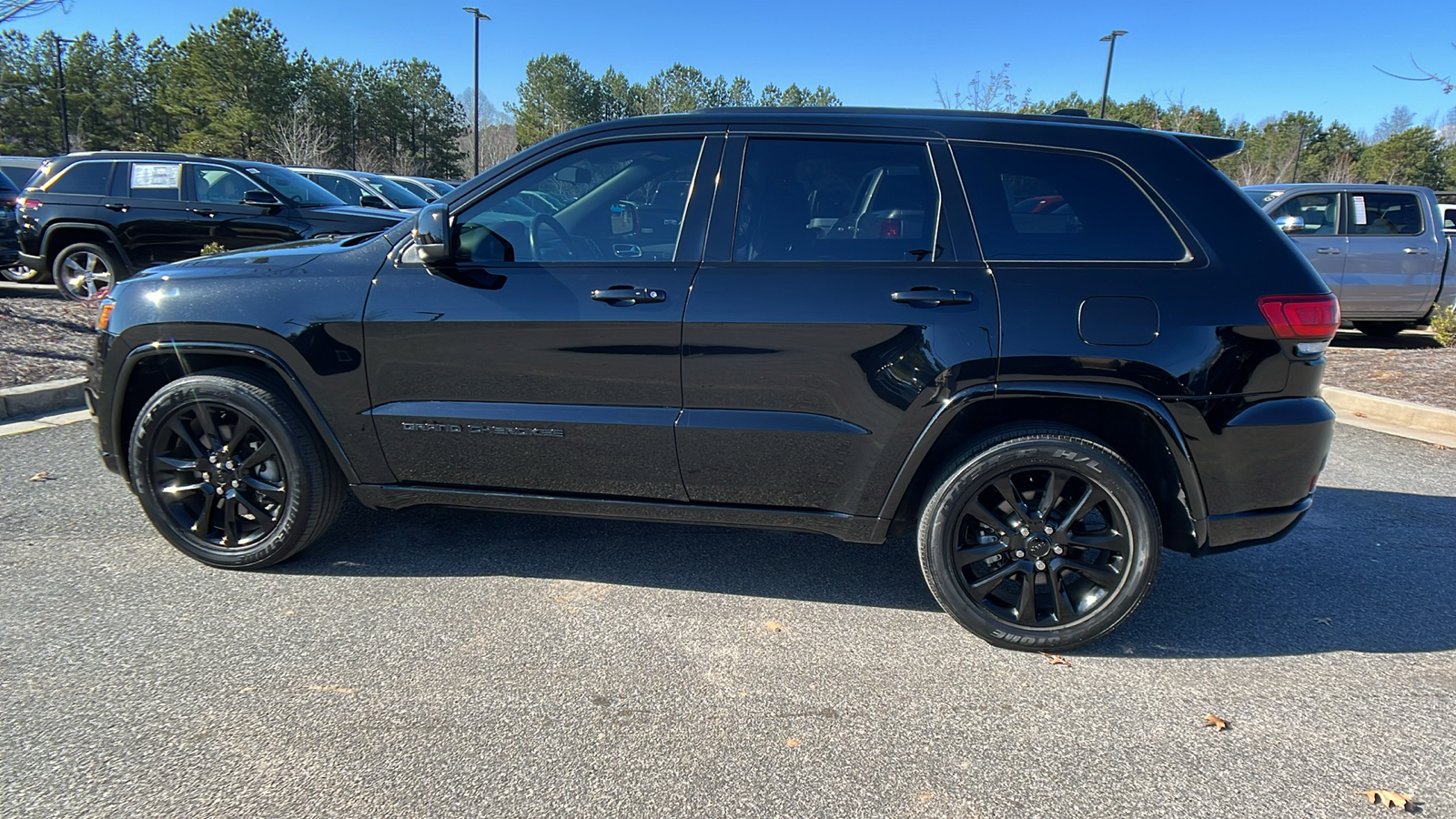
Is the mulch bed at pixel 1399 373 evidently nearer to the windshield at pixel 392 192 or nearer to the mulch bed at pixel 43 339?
the mulch bed at pixel 43 339

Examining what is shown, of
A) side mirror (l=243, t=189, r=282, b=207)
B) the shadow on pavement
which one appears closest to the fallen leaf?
the shadow on pavement

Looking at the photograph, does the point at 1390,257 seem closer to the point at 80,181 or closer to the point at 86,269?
the point at 86,269

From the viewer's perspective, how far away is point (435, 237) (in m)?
3.02

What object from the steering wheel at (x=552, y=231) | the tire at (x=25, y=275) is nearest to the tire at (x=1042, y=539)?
the steering wheel at (x=552, y=231)

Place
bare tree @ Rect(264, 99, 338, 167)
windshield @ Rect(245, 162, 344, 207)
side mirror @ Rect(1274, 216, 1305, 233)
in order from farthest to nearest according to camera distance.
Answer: bare tree @ Rect(264, 99, 338, 167) → windshield @ Rect(245, 162, 344, 207) → side mirror @ Rect(1274, 216, 1305, 233)

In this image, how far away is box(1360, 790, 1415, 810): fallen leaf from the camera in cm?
221

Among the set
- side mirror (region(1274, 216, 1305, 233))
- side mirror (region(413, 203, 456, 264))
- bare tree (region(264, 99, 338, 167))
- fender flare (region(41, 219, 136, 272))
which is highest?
bare tree (region(264, 99, 338, 167))

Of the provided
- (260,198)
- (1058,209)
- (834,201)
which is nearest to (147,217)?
(260,198)

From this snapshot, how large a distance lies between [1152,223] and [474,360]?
99.0 inches

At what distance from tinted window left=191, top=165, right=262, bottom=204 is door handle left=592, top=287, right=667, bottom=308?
8182mm

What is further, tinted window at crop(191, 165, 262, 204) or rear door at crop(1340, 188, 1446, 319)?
rear door at crop(1340, 188, 1446, 319)

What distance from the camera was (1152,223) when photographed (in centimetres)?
288

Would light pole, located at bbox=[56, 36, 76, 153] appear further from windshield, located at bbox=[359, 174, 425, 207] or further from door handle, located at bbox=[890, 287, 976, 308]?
door handle, located at bbox=[890, 287, 976, 308]

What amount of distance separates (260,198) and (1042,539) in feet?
30.5
